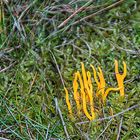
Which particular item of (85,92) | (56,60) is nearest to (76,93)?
(85,92)

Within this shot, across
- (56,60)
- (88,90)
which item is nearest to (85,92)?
(88,90)

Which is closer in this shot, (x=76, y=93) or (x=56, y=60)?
(x=76, y=93)

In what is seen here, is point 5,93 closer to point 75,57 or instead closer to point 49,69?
point 49,69

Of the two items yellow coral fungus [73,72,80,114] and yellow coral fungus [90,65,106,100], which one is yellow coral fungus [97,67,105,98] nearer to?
yellow coral fungus [90,65,106,100]

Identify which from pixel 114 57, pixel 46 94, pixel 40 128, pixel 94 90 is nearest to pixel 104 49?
pixel 114 57

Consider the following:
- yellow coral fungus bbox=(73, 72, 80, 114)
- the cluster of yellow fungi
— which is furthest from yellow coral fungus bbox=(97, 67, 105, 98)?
yellow coral fungus bbox=(73, 72, 80, 114)

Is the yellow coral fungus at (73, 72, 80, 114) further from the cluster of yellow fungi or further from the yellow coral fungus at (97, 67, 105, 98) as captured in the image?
the yellow coral fungus at (97, 67, 105, 98)

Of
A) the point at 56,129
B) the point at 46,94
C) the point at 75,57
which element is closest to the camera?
the point at 56,129

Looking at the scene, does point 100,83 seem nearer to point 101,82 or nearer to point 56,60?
point 101,82

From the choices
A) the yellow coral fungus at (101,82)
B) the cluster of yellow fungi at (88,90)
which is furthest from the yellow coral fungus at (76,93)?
the yellow coral fungus at (101,82)
